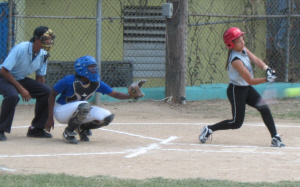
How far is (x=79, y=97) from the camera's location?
6465 millimetres

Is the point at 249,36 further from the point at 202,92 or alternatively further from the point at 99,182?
the point at 99,182

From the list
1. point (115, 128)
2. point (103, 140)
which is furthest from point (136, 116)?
point (103, 140)

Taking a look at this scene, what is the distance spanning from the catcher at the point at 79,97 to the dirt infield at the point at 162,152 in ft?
0.96

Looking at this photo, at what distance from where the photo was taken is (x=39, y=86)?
691cm

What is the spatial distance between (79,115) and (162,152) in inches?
49.6

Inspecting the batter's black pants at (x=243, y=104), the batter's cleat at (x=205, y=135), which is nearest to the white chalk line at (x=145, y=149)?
the batter's cleat at (x=205, y=135)

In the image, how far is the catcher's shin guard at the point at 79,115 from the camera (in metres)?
6.17

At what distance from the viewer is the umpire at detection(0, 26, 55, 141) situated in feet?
21.3

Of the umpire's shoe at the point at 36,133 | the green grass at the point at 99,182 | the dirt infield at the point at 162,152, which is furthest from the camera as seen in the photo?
the umpire's shoe at the point at 36,133

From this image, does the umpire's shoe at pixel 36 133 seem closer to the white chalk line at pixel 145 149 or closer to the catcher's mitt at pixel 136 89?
the catcher's mitt at pixel 136 89

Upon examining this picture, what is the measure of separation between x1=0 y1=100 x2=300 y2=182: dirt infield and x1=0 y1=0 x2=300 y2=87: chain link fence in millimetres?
2439

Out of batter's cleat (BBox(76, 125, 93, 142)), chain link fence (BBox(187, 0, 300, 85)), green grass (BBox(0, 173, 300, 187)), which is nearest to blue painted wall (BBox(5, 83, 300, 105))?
chain link fence (BBox(187, 0, 300, 85))

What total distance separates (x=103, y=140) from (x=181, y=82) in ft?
12.2

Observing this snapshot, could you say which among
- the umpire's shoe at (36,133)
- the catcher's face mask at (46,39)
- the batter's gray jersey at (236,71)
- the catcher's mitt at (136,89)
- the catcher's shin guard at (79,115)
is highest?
the catcher's face mask at (46,39)
